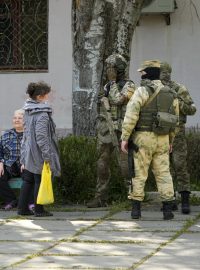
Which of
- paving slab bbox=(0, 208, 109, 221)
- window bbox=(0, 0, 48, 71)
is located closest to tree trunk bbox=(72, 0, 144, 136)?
paving slab bbox=(0, 208, 109, 221)

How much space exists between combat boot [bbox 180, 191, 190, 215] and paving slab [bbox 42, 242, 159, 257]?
211 cm

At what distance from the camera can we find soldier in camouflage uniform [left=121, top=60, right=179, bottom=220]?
9164mm

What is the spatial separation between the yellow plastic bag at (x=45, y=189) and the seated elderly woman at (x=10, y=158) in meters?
1.14

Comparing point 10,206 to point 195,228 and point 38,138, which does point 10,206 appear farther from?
point 195,228

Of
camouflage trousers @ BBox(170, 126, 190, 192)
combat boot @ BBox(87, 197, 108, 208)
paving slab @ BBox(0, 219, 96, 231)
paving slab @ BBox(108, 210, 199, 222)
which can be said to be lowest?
paving slab @ BBox(0, 219, 96, 231)

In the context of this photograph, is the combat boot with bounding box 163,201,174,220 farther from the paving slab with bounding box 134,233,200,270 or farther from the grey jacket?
the grey jacket

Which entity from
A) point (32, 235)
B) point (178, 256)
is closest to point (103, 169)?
point (32, 235)

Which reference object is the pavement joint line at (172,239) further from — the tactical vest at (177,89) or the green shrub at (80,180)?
the green shrub at (80,180)

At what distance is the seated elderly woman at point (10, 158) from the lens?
1070cm

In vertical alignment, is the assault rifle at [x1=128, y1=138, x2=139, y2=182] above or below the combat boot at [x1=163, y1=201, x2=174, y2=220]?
above

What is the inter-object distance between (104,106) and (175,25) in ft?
19.9

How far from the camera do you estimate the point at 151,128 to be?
920 centimetres

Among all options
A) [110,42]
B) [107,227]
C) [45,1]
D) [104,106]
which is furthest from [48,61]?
[107,227]

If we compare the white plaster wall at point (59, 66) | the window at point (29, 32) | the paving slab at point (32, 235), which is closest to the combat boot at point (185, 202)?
the paving slab at point (32, 235)
